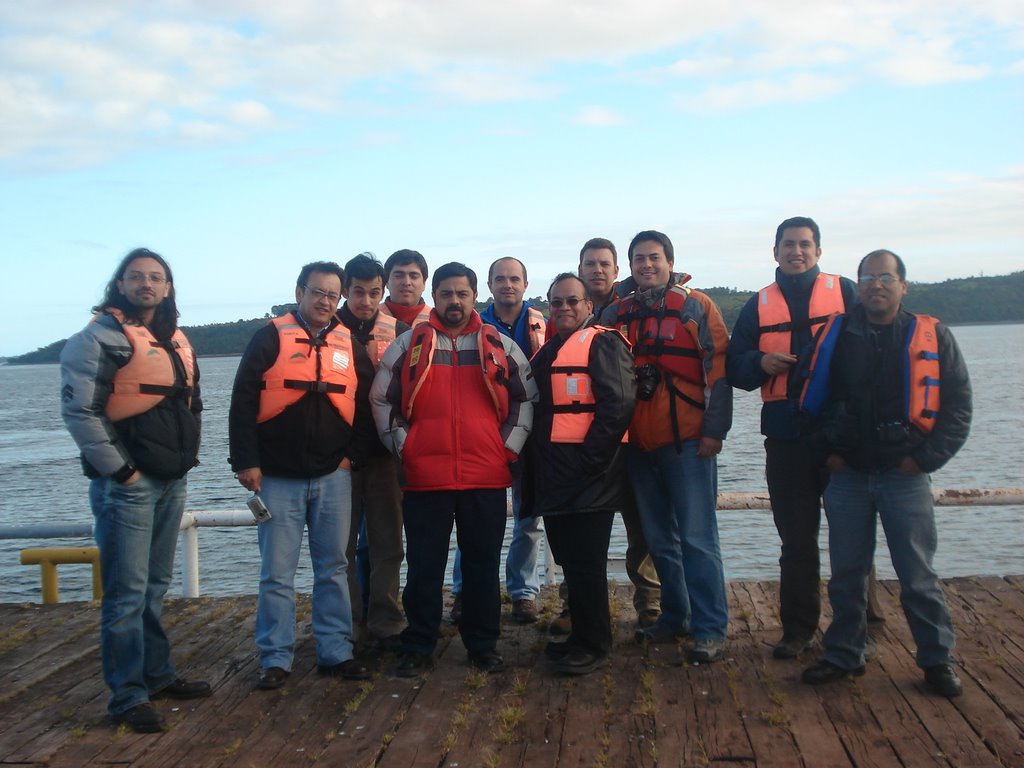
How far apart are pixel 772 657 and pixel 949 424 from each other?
1583 mm

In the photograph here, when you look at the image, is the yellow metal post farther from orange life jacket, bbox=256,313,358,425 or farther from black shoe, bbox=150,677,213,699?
orange life jacket, bbox=256,313,358,425

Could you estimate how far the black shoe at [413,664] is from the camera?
5164mm

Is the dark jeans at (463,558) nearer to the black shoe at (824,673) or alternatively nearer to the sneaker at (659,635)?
the sneaker at (659,635)

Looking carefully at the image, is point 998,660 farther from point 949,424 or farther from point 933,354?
point 933,354

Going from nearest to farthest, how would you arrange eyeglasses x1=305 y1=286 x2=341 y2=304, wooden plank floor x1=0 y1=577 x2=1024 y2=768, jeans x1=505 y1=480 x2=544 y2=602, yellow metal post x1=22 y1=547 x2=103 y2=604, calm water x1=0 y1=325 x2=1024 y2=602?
wooden plank floor x1=0 y1=577 x2=1024 y2=768
eyeglasses x1=305 y1=286 x2=341 y2=304
jeans x1=505 y1=480 x2=544 y2=602
yellow metal post x1=22 y1=547 x2=103 y2=604
calm water x1=0 y1=325 x2=1024 y2=602

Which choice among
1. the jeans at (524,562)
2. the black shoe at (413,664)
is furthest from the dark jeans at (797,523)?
the black shoe at (413,664)

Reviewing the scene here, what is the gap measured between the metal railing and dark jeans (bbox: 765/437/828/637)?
1.32 m

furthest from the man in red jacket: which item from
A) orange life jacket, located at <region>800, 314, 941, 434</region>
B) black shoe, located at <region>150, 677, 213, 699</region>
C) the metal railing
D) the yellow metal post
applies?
the yellow metal post

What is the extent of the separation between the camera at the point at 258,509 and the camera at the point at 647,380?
6.84 ft

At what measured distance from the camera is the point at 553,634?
5891mm

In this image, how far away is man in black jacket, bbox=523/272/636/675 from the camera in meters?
5.09

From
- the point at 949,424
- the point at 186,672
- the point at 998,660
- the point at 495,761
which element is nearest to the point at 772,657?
the point at 998,660

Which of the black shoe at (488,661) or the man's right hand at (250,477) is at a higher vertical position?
the man's right hand at (250,477)

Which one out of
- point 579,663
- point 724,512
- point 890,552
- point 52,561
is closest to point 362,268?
point 579,663
